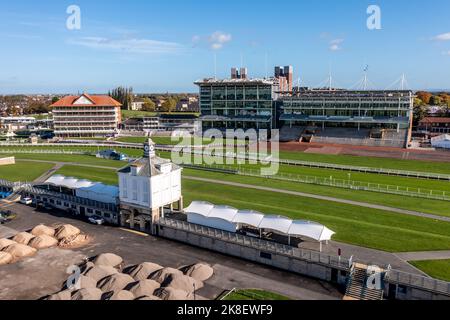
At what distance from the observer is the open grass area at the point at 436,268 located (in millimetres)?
38219

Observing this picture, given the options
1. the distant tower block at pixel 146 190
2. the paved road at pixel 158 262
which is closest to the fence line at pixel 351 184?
the distant tower block at pixel 146 190

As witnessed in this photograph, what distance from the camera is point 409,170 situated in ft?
288

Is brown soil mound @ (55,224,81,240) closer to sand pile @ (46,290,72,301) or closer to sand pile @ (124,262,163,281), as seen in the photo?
sand pile @ (124,262,163,281)

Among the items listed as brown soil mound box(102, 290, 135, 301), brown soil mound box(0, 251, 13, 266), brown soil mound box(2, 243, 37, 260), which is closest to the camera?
brown soil mound box(102, 290, 135, 301)

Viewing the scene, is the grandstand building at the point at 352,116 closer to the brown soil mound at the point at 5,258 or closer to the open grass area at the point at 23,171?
the open grass area at the point at 23,171

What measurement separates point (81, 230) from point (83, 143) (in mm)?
84335

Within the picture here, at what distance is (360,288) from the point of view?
37.3 meters

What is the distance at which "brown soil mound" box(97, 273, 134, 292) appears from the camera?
1430 inches

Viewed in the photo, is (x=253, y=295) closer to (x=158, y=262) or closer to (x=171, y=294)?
(x=171, y=294)

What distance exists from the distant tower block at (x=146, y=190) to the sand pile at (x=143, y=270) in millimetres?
11888

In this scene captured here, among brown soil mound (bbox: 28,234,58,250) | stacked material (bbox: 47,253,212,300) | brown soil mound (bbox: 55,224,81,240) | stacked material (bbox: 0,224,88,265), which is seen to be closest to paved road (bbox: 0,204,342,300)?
stacked material (bbox: 0,224,88,265)

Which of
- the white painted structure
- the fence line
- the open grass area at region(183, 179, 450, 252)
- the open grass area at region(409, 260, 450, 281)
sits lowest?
the open grass area at region(409, 260, 450, 281)

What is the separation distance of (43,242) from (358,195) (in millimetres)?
49376
